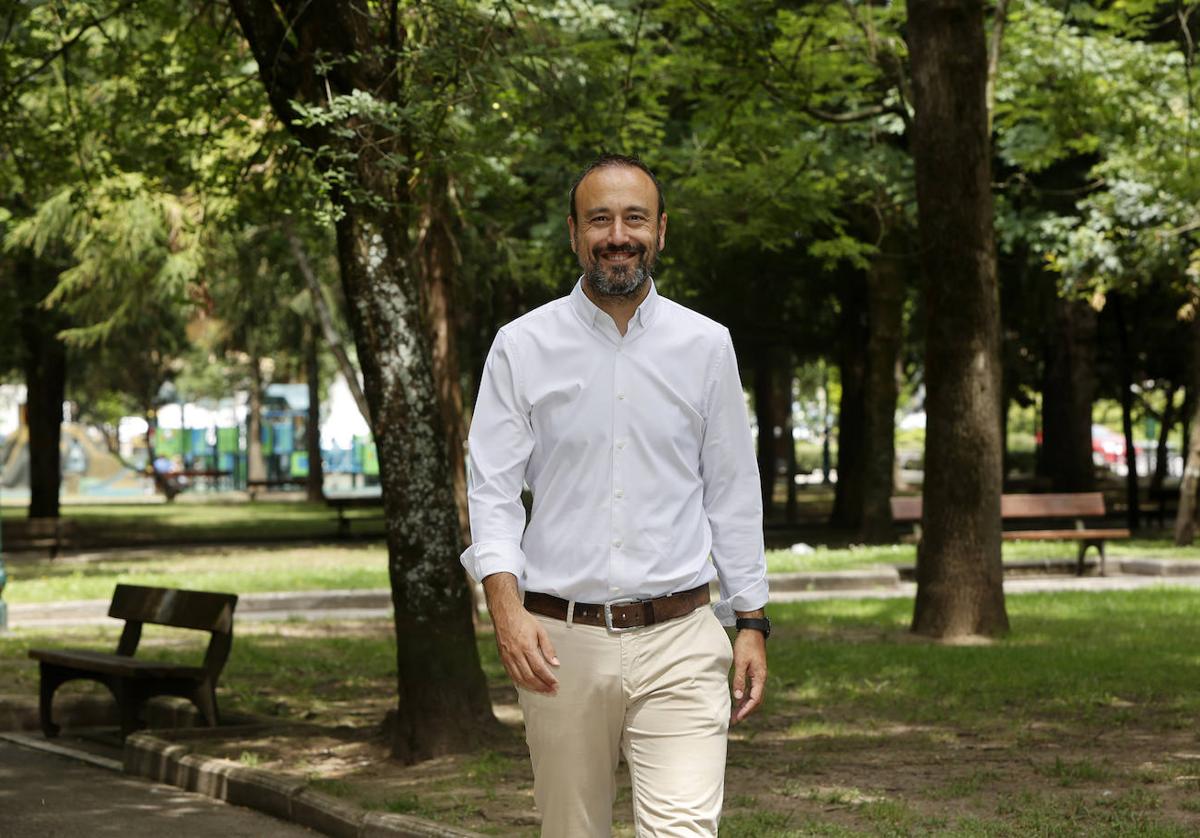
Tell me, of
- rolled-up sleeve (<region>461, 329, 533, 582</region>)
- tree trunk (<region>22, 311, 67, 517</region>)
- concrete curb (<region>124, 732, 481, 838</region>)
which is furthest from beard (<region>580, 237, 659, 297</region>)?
tree trunk (<region>22, 311, 67, 517</region>)

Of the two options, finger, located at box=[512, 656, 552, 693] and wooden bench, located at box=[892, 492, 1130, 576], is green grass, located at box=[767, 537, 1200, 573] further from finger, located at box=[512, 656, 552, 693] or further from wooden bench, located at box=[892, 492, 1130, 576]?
finger, located at box=[512, 656, 552, 693]

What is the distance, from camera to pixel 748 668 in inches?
172

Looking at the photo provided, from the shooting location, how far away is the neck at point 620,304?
4.29m

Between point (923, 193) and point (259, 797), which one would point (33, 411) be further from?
point (259, 797)

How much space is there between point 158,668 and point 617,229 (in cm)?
708

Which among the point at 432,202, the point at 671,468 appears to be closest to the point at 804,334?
the point at 432,202

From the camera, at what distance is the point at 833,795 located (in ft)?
26.4

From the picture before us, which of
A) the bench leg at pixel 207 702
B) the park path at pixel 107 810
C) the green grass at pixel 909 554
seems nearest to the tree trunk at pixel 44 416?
the green grass at pixel 909 554

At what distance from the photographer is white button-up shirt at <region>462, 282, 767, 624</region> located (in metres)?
4.17

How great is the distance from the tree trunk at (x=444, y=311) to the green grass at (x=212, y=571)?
7.72ft

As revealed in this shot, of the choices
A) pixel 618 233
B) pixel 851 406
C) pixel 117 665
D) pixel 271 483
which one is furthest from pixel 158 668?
pixel 271 483

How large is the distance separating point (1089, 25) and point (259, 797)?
65.5 ft

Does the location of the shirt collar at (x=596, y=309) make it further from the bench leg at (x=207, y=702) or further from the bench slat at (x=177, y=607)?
the bench leg at (x=207, y=702)

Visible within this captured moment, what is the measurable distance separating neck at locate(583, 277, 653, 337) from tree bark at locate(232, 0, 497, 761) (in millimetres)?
5227
